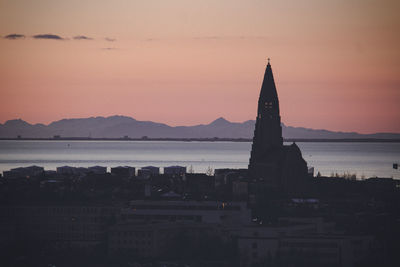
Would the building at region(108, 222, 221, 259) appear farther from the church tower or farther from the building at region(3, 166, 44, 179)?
the building at region(3, 166, 44, 179)

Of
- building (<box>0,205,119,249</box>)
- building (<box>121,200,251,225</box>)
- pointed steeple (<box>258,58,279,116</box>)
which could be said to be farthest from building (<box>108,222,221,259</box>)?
pointed steeple (<box>258,58,279,116</box>)

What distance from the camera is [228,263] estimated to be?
246 ft

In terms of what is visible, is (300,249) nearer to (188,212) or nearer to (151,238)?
(151,238)

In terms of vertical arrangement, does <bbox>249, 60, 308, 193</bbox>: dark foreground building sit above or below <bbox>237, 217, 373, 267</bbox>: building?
above

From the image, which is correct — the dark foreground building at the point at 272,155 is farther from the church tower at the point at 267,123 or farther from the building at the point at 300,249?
the building at the point at 300,249

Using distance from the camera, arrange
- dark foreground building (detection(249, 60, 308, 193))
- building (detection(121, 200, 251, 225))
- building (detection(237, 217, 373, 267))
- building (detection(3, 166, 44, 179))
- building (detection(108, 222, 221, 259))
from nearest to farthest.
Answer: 1. building (detection(237, 217, 373, 267))
2. building (detection(108, 222, 221, 259))
3. building (detection(121, 200, 251, 225))
4. dark foreground building (detection(249, 60, 308, 193))
5. building (detection(3, 166, 44, 179))

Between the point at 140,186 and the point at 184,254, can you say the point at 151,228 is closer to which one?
the point at 184,254

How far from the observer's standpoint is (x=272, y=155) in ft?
360

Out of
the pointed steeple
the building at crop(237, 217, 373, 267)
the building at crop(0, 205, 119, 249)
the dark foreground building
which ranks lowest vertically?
the building at crop(237, 217, 373, 267)

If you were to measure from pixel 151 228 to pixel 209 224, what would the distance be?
4.93 m

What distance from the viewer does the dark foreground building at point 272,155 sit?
107500mm

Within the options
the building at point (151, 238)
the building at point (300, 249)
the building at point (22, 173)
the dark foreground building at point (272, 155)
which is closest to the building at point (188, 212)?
the building at point (151, 238)

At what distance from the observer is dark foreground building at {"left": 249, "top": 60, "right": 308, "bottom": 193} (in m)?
108

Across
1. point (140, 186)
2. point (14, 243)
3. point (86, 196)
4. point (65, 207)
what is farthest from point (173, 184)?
point (14, 243)
